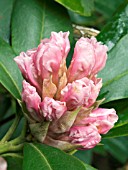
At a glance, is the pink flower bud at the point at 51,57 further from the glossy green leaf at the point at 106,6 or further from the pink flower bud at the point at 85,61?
the glossy green leaf at the point at 106,6

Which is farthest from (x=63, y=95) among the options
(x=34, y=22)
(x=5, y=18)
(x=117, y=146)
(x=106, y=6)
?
(x=117, y=146)

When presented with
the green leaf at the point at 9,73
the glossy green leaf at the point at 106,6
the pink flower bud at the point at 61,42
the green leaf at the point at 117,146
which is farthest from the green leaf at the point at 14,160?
the green leaf at the point at 117,146

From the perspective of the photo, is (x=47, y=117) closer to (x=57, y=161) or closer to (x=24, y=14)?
(x=57, y=161)

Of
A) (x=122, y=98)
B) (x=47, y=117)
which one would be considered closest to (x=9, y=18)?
(x=122, y=98)

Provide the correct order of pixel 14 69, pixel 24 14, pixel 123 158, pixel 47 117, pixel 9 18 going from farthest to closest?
1. pixel 123 158
2. pixel 9 18
3. pixel 24 14
4. pixel 14 69
5. pixel 47 117

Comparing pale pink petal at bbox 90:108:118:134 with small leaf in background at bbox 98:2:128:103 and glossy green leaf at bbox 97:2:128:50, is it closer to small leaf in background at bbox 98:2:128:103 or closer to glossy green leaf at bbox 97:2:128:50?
small leaf in background at bbox 98:2:128:103

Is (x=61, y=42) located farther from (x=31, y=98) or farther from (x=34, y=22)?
(x=34, y=22)
